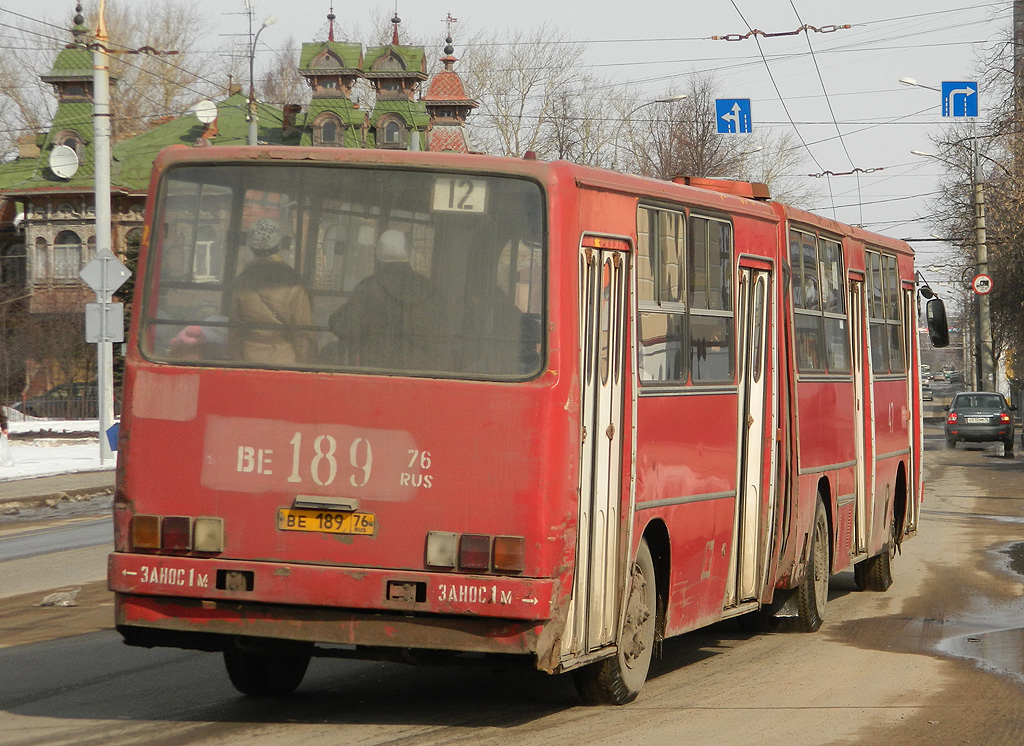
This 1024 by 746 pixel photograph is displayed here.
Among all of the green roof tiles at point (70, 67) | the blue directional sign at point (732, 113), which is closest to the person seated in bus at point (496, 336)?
the blue directional sign at point (732, 113)

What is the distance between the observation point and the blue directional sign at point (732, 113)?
36.2m

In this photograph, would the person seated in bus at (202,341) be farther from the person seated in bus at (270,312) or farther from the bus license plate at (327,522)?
the bus license plate at (327,522)

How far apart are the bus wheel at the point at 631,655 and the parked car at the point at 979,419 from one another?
1369 inches

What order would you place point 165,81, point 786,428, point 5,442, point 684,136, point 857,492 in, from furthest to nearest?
point 165,81 < point 684,136 < point 5,442 < point 857,492 < point 786,428

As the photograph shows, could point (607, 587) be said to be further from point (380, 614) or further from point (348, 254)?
point (348, 254)

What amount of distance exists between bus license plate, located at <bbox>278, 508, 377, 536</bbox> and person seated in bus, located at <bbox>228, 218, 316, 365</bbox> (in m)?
0.69

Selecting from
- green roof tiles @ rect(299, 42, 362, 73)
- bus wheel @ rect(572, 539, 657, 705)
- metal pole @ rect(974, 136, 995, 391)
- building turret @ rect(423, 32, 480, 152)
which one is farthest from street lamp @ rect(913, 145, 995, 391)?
bus wheel @ rect(572, 539, 657, 705)

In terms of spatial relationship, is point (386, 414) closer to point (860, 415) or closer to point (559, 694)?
point (559, 694)

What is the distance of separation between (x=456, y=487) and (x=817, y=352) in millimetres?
5117

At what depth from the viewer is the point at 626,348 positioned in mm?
7766

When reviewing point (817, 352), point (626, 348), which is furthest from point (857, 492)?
point (626, 348)

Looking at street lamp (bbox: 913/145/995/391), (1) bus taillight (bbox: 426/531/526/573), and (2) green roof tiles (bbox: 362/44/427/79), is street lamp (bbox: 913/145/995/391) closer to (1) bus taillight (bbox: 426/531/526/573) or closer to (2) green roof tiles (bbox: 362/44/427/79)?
(2) green roof tiles (bbox: 362/44/427/79)

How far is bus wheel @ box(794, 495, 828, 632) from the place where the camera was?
11.0 meters

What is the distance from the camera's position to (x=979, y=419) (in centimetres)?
4247
